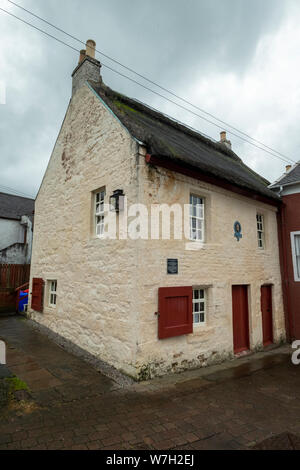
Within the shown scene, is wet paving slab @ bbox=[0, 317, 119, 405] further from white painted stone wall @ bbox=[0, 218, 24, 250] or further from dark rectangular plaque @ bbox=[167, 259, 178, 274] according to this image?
white painted stone wall @ bbox=[0, 218, 24, 250]

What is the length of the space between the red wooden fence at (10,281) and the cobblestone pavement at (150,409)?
641cm

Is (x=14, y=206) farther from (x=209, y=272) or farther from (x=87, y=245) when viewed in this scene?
(x=209, y=272)

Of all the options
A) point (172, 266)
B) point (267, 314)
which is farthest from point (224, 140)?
point (172, 266)

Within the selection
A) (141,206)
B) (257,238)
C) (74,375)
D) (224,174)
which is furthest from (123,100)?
(74,375)

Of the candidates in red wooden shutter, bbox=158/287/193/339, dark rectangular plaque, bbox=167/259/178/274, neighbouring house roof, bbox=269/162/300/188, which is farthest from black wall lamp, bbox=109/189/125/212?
neighbouring house roof, bbox=269/162/300/188

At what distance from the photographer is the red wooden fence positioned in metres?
12.6

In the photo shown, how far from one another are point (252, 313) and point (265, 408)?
4132 mm

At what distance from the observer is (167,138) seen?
856 cm

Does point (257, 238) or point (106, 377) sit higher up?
point (257, 238)

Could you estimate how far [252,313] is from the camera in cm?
862

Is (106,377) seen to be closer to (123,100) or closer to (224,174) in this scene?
(224,174)

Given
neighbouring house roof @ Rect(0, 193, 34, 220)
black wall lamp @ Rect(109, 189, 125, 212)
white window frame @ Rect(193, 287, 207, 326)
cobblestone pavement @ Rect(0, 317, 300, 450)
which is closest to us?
cobblestone pavement @ Rect(0, 317, 300, 450)

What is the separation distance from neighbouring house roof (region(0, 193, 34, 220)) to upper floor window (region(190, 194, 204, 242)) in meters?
16.9

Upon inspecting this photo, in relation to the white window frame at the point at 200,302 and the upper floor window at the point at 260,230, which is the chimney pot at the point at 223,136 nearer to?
the upper floor window at the point at 260,230
